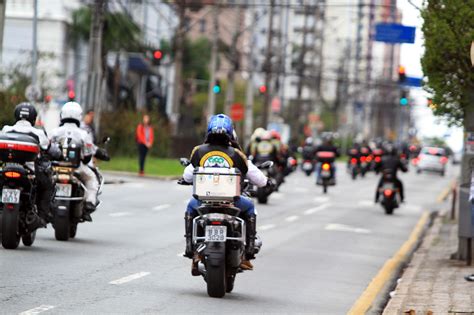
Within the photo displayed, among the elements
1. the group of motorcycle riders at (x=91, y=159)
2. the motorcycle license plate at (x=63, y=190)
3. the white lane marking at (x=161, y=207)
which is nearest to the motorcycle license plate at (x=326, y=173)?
the white lane marking at (x=161, y=207)

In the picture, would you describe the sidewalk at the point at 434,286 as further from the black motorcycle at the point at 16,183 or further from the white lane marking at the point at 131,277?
the black motorcycle at the point at 16,183

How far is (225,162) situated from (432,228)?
1610 cm

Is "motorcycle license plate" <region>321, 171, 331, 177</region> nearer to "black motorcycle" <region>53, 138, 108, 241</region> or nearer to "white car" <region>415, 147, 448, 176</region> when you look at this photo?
"black motorcycle" <region>53, 138, 108, 241</region>

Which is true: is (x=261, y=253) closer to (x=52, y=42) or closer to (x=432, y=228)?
(x=432, y=228)

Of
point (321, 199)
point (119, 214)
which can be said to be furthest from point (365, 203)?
point (119, 214)

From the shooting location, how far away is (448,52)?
18234mm

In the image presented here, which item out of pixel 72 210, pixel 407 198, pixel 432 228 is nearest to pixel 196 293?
pixel 72 210

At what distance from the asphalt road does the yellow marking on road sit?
0.43 ft

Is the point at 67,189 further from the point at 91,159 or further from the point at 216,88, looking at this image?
the point at 216,88

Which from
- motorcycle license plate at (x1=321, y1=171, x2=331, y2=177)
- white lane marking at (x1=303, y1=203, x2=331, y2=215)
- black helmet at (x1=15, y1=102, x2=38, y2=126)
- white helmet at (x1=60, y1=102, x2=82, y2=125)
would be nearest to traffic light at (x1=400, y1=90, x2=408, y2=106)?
motorcycle license plate at (x1=321, y1=171, x2=331, y2=177)

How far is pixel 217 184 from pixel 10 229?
389 centimetres

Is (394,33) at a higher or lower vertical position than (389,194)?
higher

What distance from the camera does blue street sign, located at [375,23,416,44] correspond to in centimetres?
3975

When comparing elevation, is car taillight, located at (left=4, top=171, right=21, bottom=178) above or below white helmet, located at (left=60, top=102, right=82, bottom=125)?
below
